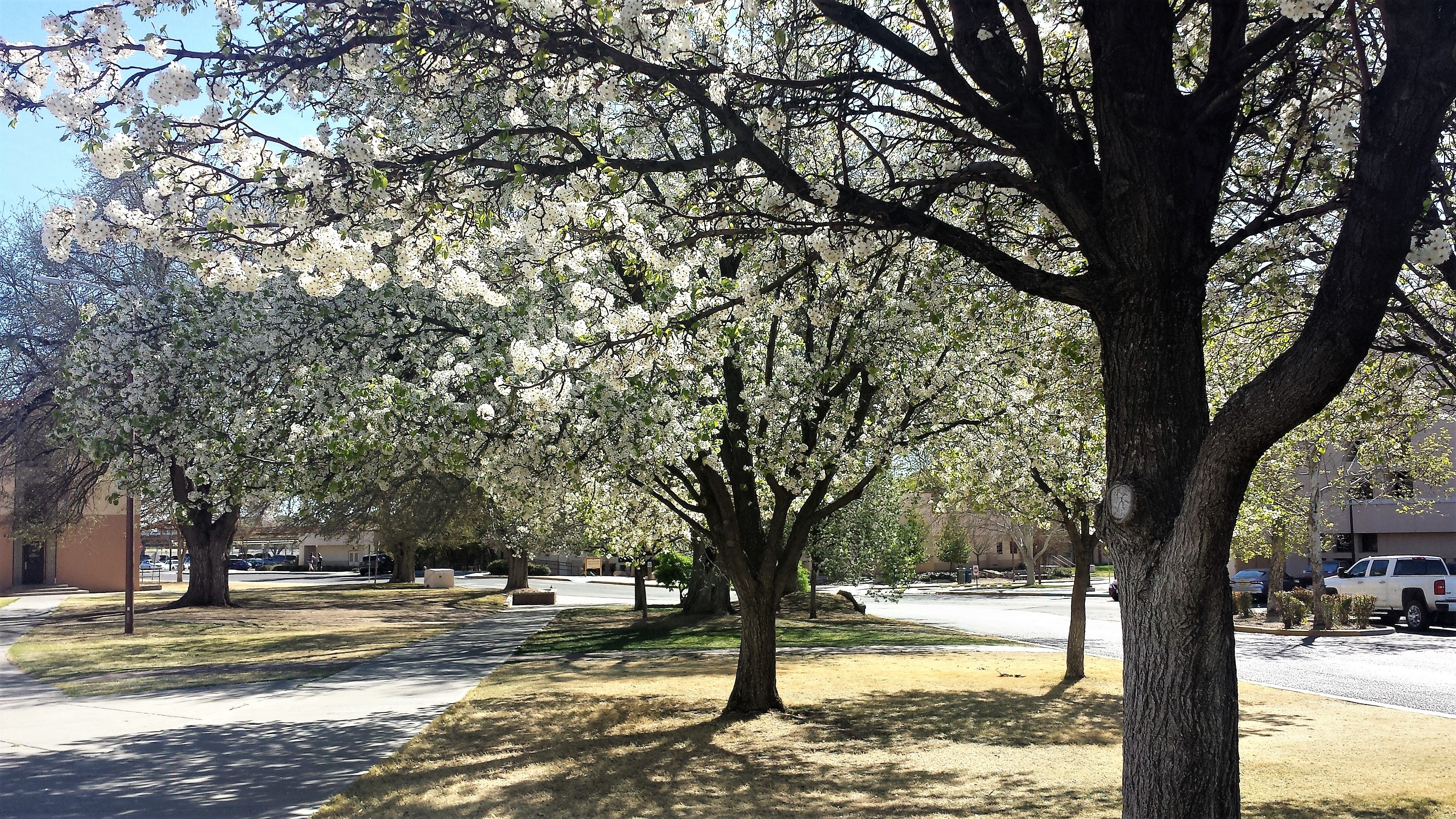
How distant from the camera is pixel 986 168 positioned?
624cm

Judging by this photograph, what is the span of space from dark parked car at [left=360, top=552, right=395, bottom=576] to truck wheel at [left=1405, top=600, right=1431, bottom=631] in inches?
1829

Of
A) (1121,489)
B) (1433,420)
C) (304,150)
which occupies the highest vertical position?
(304,150)

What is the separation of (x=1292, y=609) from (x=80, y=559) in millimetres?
43631

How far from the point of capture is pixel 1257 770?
8391mm

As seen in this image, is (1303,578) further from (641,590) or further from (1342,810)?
(1342,810)

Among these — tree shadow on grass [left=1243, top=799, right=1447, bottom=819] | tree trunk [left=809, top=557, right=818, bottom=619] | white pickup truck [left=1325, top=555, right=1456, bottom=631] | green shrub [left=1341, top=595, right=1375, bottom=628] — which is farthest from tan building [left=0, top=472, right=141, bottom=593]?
white pickup truck [left=1325, top=555, right=1456, bottom=631]

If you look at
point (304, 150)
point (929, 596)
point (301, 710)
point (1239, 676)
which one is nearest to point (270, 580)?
point (929, 596)

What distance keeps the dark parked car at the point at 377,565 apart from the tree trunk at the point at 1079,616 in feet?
151

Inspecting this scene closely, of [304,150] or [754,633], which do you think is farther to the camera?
[754,633]

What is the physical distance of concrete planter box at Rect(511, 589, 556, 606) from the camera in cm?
3438

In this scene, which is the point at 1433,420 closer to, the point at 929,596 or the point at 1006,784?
the point at 1006,784

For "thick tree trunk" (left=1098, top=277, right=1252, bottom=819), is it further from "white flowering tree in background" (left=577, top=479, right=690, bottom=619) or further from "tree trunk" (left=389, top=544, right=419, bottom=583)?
"tree trunk" (left=389, top=544, right=419, bottom=583)

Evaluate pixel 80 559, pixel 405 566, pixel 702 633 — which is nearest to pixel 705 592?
pixel 702 633

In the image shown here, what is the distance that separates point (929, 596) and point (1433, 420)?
3588 cm
